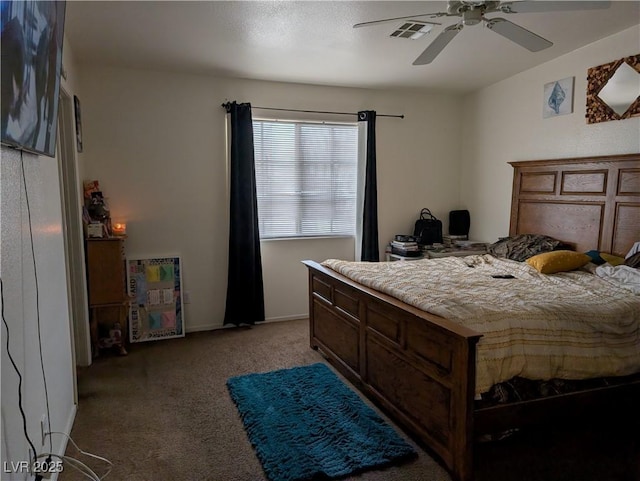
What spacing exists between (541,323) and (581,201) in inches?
74.1

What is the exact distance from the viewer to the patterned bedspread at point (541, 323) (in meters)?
2.02

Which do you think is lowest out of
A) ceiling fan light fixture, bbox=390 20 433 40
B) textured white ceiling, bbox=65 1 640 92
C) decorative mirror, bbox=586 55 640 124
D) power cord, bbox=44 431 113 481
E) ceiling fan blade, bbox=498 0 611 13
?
power cord, bbox=44 431 113 481

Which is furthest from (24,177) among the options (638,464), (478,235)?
(478,235)

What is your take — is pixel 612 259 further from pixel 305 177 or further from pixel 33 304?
pixel 33 304

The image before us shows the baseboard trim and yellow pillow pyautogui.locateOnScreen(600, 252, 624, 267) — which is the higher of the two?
yellow pillow pyautogui.locateOnScreen(600, 252, 624, 267)

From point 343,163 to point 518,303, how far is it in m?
2.78

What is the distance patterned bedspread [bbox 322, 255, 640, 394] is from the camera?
202cm

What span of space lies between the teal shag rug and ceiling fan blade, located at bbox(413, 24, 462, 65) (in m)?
2.14

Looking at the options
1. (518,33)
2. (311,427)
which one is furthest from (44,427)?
(518,33)

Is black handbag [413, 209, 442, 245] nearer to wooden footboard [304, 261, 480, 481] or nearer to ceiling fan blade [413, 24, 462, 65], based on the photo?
wooden footboard [304, 261, 480, 481]

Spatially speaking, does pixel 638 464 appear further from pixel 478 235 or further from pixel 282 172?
pixel 282 172

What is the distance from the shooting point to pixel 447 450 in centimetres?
203

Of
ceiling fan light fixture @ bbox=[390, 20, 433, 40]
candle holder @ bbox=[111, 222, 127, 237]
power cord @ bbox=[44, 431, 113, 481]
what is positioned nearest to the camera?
power cord @ bbox=[44, 431, 113, 481]

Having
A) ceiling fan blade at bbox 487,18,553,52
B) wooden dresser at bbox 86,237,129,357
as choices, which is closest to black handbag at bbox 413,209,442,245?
ceiling fan blade at bbox 487,18,553,52
